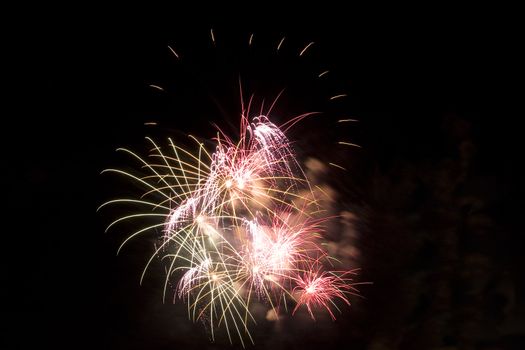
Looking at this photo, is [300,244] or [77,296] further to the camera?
[300,244]

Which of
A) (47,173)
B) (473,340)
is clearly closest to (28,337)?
(47,173)

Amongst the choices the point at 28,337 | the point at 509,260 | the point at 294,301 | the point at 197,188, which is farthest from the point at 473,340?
the point at 28,337

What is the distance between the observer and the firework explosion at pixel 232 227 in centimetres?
512

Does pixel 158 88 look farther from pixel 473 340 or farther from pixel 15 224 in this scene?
pixel 473 340

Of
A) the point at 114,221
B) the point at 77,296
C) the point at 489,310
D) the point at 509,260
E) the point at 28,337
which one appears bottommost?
the point at 28,337

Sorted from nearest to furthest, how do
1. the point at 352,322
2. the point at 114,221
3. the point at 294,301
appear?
the point at 114,221 → the point at 294,301 → the point at 352,322

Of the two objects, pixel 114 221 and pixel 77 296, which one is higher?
pixel 114 221

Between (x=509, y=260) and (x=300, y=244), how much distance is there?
3.57 metres

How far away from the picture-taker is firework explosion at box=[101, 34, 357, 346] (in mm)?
5125

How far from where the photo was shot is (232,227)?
17.8 ft

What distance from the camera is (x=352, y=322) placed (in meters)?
6.08

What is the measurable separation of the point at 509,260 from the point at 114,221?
5607mm

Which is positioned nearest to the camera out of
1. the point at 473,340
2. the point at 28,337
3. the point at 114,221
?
the point at 28,337

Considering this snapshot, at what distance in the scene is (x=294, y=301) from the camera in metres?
5.66
